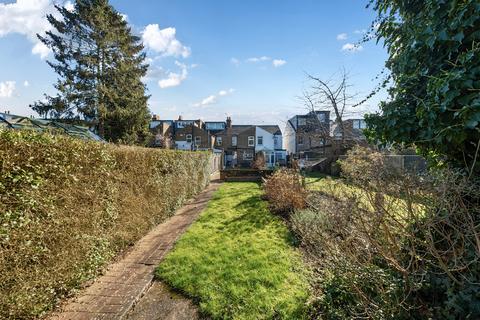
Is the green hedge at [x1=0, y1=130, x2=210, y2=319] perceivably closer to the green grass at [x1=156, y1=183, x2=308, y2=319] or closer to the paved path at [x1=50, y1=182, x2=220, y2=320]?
the paved path at [x1=50, y1=182, x2=220, y2=320]

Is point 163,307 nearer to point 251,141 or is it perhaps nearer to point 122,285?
point 122,285

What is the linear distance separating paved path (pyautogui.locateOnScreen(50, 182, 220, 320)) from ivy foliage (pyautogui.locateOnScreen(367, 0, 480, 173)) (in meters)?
4.24

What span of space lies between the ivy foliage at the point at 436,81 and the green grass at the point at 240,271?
2.62 m

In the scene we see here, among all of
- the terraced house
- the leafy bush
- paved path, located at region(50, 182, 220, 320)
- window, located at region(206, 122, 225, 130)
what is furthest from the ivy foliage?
window, located at region(206, 122, 225, 130)

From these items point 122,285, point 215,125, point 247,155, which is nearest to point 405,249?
point 122,285

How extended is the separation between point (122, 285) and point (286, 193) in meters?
6.06

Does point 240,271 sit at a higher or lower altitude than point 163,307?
higher

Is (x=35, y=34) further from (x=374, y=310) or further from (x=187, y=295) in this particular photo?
(x=374, y=310)

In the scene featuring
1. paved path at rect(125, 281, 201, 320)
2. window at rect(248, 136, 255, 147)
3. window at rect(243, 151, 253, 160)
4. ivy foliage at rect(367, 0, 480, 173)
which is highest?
window at rect(248, 136, 255, 147)

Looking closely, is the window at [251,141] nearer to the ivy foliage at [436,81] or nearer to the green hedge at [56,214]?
the green hedge at [56,214]

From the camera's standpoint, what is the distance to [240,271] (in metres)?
4.68

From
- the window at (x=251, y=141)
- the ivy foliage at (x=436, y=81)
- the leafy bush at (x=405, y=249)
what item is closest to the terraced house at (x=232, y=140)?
the window at (x=251, y=141)

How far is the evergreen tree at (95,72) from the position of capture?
20.3 m

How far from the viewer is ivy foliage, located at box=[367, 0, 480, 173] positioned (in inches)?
99.9
